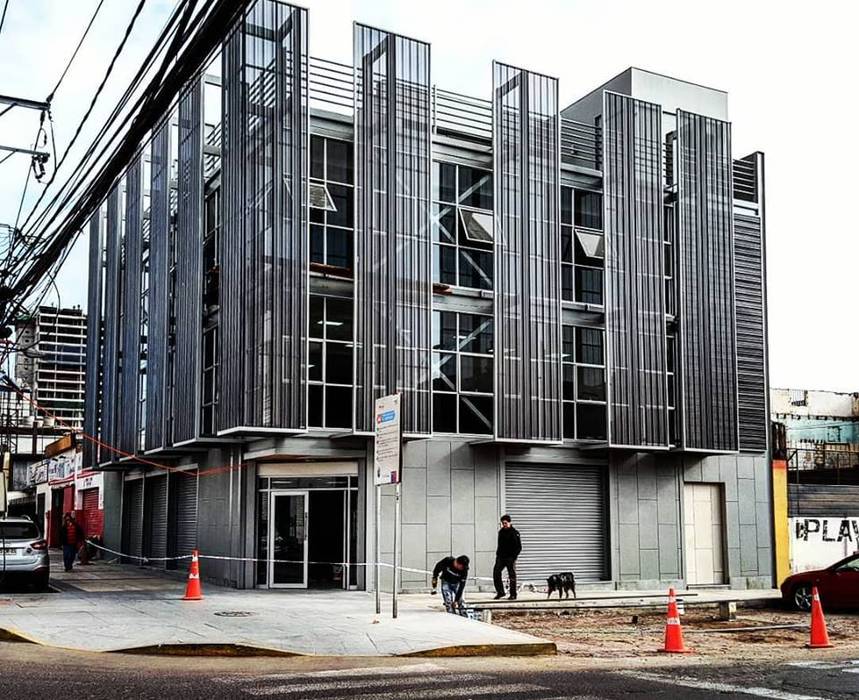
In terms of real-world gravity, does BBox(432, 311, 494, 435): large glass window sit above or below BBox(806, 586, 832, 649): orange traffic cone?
above

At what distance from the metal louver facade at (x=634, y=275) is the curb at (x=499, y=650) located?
12126mm

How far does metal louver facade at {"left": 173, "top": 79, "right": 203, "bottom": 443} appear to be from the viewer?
26.4m

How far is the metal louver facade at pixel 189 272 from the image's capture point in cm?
2636

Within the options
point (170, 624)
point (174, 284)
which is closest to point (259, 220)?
point (174, 284)

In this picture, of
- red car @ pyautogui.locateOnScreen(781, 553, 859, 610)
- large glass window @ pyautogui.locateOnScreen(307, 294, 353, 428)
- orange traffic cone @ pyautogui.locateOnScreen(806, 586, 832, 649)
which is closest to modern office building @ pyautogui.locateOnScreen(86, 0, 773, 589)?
large glass window @ pyautogui.locateOnScreen(307, 294, 353, 428)

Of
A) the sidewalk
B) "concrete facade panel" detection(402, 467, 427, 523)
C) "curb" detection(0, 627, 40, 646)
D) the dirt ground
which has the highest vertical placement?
"concrete facade panel" detection(402, 467, 427, 523)

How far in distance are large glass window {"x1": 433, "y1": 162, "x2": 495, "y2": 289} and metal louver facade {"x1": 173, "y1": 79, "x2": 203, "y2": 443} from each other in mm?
5895

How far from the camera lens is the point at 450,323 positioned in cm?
2570

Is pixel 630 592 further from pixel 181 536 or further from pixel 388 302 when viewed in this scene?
pixel 181 536

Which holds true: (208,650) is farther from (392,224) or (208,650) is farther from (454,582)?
(392,224)

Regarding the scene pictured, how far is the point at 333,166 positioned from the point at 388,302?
11.1ft

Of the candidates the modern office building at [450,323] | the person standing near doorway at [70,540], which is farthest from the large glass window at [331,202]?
the person standing near doorway at [70,540]

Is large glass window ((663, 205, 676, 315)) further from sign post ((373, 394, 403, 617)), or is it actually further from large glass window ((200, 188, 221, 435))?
sign post ((373, 394, 403, 617))

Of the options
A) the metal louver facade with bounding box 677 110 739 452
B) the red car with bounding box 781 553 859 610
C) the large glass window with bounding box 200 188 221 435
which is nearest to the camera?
the red car with bounding box 781 553 859 610
